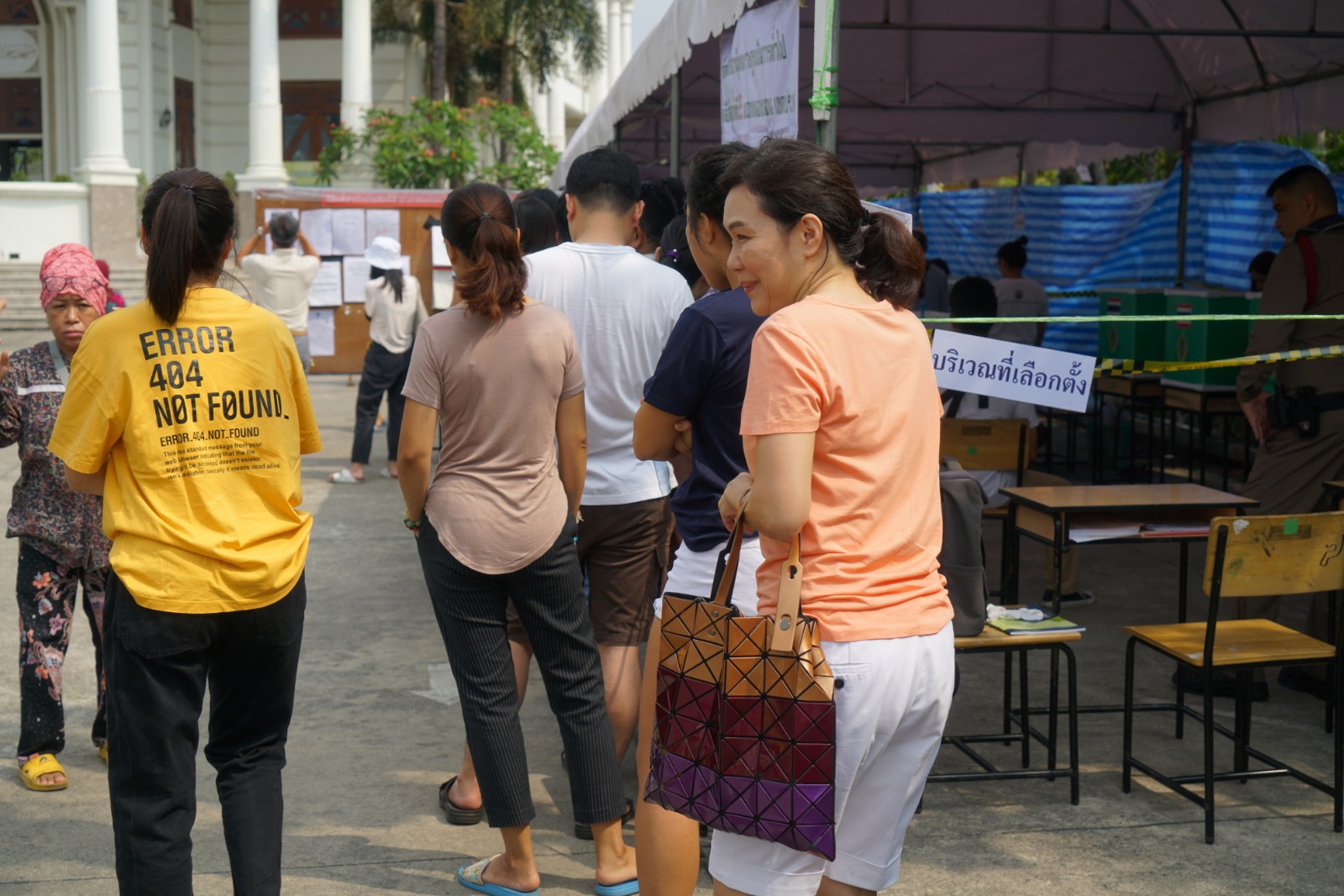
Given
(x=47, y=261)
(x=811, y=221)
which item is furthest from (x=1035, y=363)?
(x=47, y=261)

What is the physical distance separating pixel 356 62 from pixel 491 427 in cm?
2518

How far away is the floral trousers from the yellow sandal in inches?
1.4

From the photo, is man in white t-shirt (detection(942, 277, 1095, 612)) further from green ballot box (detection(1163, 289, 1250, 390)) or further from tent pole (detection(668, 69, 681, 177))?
tent pole (detection(668, 69, 681, 177))

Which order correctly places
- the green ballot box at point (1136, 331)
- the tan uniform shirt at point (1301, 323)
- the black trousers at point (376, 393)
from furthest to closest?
the green ballot box at point (1136, 331) → the black trousers at point (376, 393) → the tan uniform shirt at point (1301, 323)

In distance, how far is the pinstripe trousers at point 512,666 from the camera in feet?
11.8

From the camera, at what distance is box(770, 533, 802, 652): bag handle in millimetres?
2219

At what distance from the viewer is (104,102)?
25.3 meters

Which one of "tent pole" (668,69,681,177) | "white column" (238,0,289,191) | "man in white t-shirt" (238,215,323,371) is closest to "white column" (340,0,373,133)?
"white column" (238,0,289,191)

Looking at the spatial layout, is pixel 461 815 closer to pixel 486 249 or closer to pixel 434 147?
pixel 486 249

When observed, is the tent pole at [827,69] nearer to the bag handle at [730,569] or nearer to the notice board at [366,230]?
the bag handle at [730,569]

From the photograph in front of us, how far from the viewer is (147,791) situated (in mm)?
2971

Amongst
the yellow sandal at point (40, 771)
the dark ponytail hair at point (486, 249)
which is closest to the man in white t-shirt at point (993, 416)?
the dark ponytail hair at point (486, 249)

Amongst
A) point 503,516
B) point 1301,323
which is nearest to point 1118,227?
point 1301,323

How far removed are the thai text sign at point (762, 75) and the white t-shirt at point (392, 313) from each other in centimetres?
461
